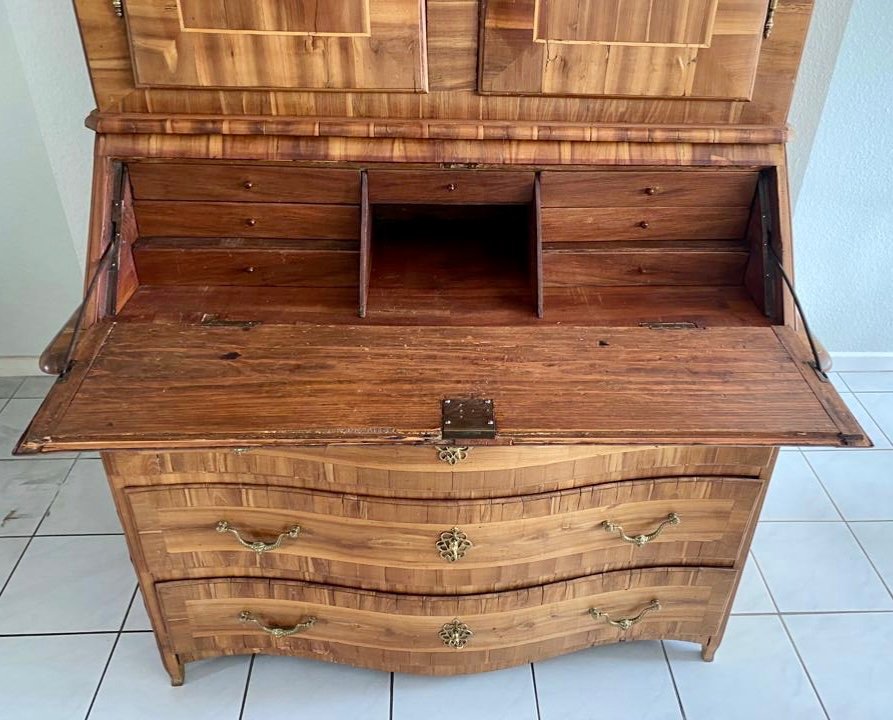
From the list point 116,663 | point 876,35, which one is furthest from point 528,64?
point 116,663

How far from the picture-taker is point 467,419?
107 centimetres

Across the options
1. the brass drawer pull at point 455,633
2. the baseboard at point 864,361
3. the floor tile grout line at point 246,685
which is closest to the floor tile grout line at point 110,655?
the floor tile grout line at point 246,685

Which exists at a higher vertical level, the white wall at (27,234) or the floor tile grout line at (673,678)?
the white wall at (27,234)

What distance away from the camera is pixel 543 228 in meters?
1.43

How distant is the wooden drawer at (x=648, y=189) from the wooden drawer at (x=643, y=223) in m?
0.01

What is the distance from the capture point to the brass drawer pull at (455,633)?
1413 mm

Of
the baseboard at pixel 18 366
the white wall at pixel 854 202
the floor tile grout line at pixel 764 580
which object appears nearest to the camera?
the floor tile grout line at pixel 764 580

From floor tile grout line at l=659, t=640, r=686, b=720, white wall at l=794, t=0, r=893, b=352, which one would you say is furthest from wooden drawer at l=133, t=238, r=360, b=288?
white wall at l=794, t=0, r=893, b=352

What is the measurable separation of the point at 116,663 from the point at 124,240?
93 centimetres

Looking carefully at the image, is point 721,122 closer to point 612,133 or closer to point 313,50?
point 612,133

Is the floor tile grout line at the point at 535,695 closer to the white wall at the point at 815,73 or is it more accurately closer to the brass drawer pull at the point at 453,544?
the brass drawer pull at the point at 453,544

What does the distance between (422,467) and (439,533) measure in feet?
0.52

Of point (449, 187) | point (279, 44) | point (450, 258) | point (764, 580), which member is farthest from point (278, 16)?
point (764, 580)

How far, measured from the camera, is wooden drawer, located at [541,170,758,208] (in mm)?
1378
